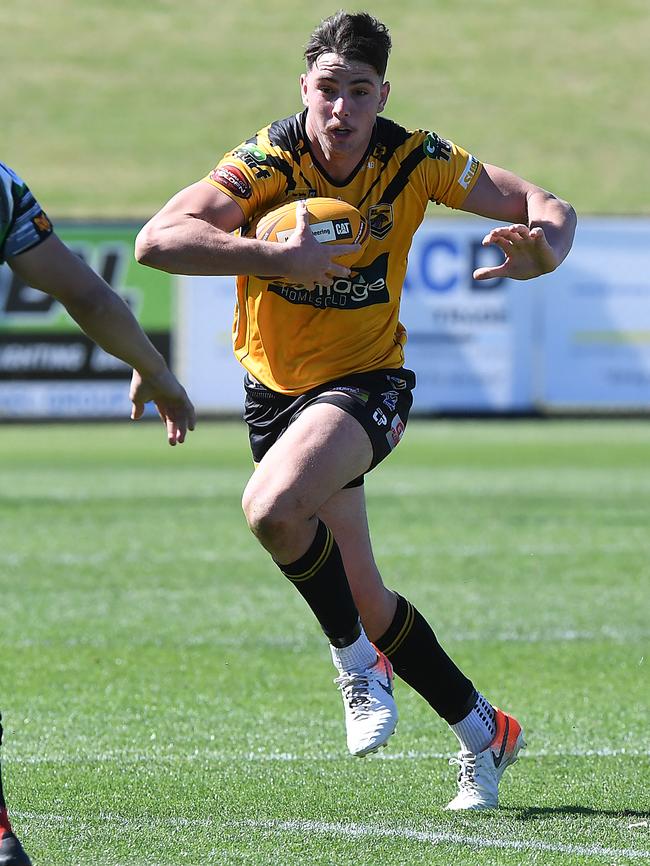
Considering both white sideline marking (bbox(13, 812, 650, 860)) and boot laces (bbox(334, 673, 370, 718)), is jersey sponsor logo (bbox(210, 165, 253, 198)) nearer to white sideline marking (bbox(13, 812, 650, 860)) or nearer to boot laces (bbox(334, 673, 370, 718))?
boot laces (bbox(334, 673, 370, 718))

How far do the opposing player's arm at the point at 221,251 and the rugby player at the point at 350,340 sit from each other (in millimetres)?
11

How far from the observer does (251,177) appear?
5.08 meters

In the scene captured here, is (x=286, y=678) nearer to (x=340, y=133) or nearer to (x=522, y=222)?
(x=522, y=222)

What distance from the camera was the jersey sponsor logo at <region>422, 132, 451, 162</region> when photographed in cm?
534

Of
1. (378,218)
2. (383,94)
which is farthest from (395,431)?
(383,94)

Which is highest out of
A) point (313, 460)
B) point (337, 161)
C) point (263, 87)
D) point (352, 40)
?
point (263, 87)

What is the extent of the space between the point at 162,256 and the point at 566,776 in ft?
7.71

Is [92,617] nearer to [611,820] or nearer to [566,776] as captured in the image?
[566,776]

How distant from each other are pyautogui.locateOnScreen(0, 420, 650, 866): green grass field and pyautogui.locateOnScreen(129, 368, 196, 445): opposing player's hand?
1209mm

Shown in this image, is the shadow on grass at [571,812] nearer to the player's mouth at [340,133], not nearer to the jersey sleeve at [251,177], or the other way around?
the jersey sleeve at [251,177]

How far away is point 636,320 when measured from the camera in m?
21.4

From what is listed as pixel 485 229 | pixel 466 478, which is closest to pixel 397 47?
pixel 485 229

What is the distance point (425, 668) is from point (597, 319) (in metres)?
16.7

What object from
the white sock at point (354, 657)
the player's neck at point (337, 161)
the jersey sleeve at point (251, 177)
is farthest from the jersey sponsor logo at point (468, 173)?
the white sock at point (354, 657)
